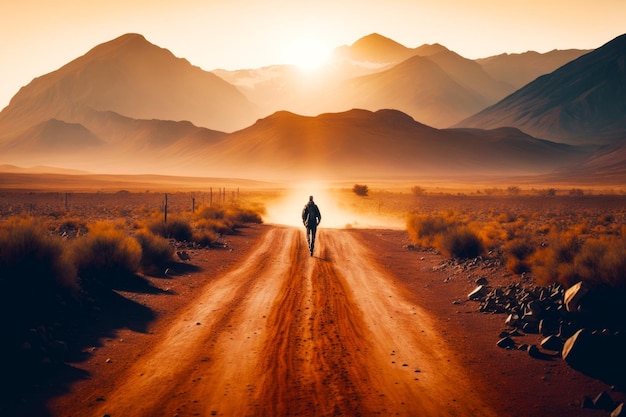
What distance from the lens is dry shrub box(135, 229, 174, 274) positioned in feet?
55.0

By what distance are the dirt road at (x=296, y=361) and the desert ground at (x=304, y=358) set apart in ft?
0.08

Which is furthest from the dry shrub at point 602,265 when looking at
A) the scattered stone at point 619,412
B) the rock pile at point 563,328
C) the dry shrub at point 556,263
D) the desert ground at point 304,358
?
the scattered stone at point 619,412

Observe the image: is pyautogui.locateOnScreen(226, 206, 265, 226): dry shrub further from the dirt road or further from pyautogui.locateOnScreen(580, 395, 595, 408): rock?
pyautogui.locateOnScreen(580, 395, 595, 408): rock

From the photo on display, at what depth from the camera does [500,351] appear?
9555mm

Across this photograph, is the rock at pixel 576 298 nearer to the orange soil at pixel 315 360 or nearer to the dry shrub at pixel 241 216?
the orange soil at pixel 315 360

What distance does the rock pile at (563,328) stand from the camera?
8.37 meters

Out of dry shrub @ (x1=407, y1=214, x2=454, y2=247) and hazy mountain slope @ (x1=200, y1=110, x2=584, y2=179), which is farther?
hazy mountain slope @ (x1=200, y1=110, x2=584, y2=179)

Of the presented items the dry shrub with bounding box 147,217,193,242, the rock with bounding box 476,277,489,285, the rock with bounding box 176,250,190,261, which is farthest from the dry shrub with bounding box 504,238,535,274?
the dry shrub with bounding box 147,217,193,242

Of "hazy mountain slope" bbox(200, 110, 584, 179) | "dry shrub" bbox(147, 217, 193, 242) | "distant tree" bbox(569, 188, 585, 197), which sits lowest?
"dry shrub" bbox(147, 217, 193, 242)

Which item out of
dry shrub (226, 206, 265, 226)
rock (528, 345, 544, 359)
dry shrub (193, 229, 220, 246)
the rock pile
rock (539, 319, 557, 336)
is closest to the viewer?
the rock pile

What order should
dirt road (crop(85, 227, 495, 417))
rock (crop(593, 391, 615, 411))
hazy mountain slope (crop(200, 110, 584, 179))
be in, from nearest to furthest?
dirt road (crop(85, 227, 495, 417))
rock (crop(593, 391, 615, 411))
hazy mountain slope (crop(200, 110, 584, 179))

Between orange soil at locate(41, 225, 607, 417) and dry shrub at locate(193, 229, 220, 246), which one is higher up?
dry shrub at locate(193, 229, 220, 246)

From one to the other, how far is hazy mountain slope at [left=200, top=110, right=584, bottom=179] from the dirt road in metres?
134

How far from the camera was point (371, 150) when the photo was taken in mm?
164750
